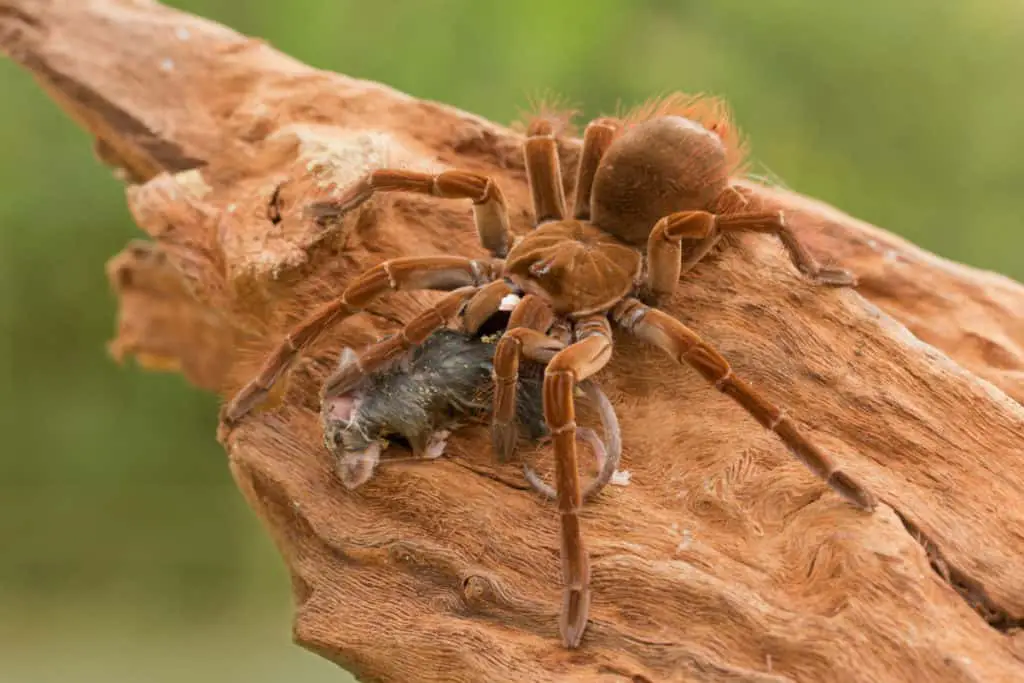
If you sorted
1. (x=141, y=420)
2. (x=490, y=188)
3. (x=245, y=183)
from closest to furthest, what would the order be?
(x=490, y=188) < (x=245, y=183) < (x=141, y=420)

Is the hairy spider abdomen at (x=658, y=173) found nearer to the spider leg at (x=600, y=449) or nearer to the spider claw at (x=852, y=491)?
the spider leg at (x=600, y=449)

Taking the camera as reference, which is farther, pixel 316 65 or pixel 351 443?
pixel 316 65

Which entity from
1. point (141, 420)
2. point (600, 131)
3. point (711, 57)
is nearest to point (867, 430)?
point (600, 131)

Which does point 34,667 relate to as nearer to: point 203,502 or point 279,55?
point 203,502

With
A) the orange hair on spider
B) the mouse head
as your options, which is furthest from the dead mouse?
the orange hair on spider

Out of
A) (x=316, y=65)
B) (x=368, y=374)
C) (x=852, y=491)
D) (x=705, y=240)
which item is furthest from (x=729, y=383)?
(x=316, y=65)

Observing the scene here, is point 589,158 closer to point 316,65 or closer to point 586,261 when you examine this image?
point 586,261

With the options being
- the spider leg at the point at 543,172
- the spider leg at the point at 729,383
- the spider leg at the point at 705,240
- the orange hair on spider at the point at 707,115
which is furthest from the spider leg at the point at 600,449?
the orange hair on spider at the point at 707,115
